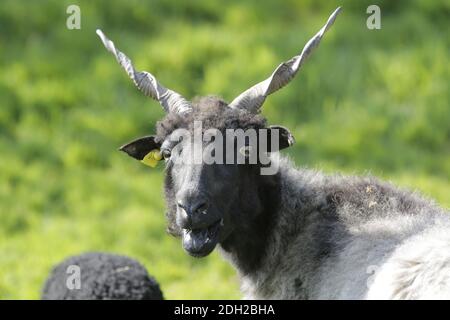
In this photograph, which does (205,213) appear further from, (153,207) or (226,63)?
(226,63)

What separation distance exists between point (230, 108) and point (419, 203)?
1609 mm

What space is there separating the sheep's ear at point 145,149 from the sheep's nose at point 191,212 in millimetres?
1096

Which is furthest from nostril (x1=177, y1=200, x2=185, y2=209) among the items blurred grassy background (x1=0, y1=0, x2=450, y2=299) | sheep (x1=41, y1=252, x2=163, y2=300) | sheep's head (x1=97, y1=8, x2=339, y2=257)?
blurred grassy background (x1=0, y1=0, x2=450, y2=299)

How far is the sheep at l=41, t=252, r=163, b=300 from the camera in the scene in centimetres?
914

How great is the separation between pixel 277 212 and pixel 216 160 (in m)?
0.78

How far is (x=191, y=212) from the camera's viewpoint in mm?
6727

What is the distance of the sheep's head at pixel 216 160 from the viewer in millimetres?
6859

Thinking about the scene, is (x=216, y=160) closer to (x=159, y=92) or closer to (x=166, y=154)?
(x=166, y=154)

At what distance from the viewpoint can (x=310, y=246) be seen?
7426mm

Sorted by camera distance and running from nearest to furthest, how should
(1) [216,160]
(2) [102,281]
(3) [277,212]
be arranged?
1. (1) [216,160]
2. (3) [277,212]
3. (2) [102,281]

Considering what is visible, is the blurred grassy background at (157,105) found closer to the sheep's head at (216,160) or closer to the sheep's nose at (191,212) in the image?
the sheep's head at (216,160)

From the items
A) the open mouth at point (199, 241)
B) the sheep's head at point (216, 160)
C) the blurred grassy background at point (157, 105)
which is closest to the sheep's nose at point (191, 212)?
the sheep's head at point (216, 160)

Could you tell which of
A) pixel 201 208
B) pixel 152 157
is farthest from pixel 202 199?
pixel 152 157

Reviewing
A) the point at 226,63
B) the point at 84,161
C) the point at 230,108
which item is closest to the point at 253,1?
the point at 226,63
